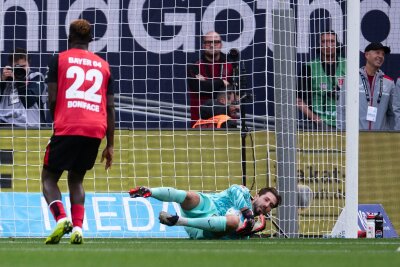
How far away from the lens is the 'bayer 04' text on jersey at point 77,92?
1112 cm

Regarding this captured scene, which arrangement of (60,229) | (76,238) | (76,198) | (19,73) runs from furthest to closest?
(19,73) < (76,198) < (76,238) < (60,229)

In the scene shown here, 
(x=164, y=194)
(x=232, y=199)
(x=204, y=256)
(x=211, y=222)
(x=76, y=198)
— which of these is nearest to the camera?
(x=204, y=256)

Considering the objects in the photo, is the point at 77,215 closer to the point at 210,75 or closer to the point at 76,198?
the point at 76,198

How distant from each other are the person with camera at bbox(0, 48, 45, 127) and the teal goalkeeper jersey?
10.5 ft

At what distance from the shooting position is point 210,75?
51.1 feet

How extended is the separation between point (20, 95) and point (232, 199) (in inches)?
146

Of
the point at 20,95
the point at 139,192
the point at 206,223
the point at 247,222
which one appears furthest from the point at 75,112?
the point at 20,95

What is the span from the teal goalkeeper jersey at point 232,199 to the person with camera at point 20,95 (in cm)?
321

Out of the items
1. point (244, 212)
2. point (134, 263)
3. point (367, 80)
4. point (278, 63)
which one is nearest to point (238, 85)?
point (278, 63)

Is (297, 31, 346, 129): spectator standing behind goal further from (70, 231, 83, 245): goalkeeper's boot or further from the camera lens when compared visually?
(70, 231, 83, 245): goalkeeper's boot

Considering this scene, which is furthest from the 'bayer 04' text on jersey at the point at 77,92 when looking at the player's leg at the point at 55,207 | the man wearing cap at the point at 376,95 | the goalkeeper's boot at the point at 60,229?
the man wearing cap at the point at 376,95

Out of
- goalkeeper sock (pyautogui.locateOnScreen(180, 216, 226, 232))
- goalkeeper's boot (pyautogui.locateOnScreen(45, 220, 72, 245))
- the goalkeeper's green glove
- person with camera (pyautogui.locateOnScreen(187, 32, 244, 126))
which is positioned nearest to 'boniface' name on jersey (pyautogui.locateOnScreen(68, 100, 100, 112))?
goalkeeper's boot (pyautogui.locateOnScreen(45, 220, 72, 245))

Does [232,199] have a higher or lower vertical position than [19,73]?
lower

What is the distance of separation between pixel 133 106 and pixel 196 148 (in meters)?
1.20
